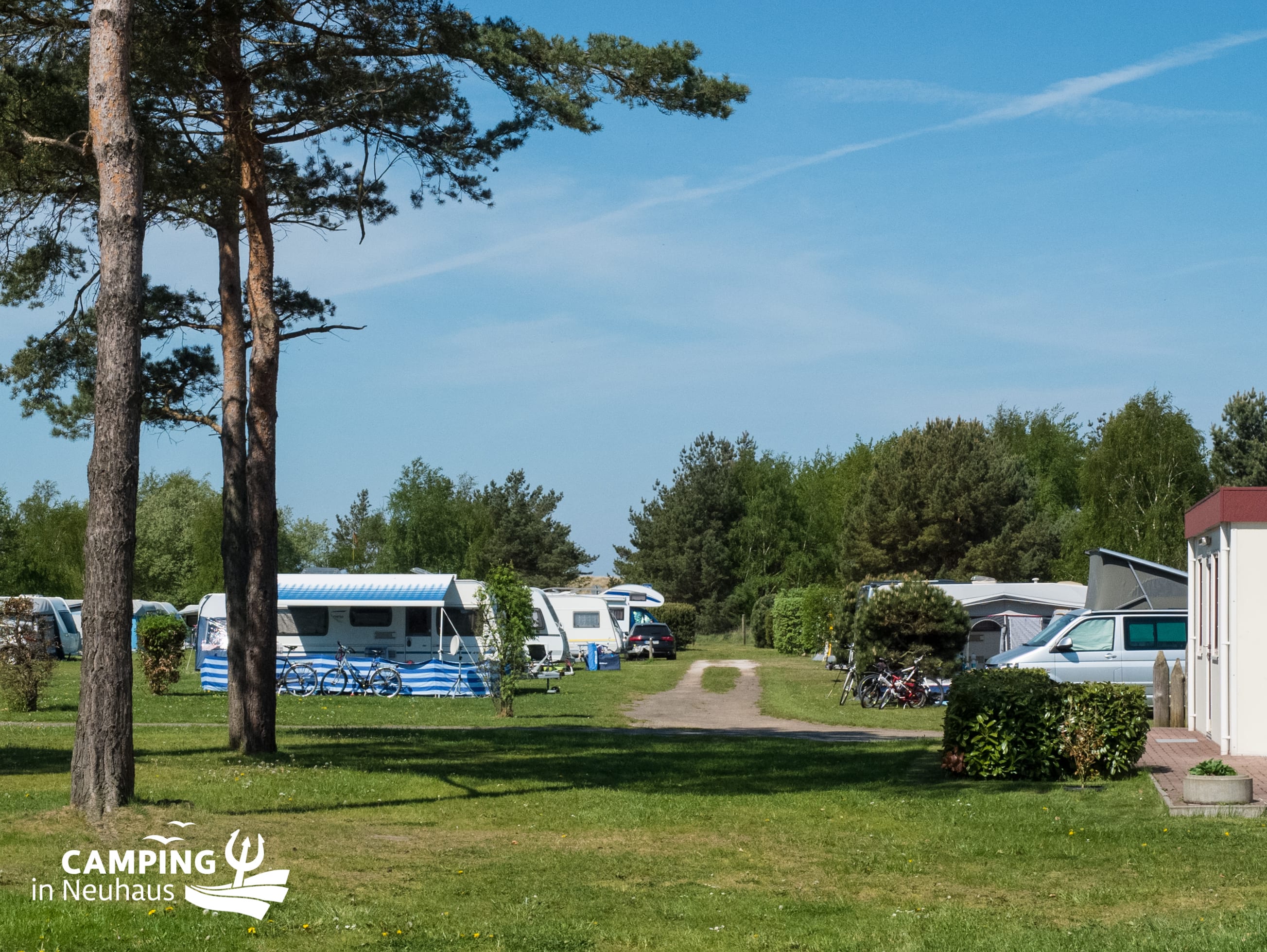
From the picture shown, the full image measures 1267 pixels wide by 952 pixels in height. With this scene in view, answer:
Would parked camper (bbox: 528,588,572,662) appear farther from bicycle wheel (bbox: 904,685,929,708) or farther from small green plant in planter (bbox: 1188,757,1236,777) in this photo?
small green plant in planter (bbox: 1188,757,1236,777)

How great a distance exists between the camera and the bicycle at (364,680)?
2550cm

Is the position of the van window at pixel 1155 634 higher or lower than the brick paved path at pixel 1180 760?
higher

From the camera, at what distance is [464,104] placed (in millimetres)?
13836

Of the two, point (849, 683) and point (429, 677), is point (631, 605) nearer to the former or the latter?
point (429, 677)

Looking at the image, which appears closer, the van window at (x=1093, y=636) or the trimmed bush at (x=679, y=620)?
the van window at (x=1093, y=636)

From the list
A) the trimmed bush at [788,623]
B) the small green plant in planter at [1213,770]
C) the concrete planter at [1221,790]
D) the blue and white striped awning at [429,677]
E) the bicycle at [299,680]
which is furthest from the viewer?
the trimmed bush at [788,623]

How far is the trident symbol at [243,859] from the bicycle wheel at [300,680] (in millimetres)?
17766

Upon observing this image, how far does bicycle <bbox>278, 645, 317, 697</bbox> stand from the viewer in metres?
25.6

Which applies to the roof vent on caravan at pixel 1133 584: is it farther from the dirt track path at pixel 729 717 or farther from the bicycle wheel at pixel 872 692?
the dirt track path at pixel 729 717

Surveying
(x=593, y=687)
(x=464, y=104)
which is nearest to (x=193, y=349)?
(x=464, y=104)

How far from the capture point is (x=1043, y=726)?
12242 mm

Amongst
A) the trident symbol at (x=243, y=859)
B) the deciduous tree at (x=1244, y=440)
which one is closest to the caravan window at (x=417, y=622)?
the trident symbol at (x=243, y=859)

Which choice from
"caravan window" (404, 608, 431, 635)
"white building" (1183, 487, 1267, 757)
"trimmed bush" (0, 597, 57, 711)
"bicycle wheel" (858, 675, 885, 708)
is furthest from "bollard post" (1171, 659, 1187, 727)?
"trimmed bush" (0, 597, 57, 711)

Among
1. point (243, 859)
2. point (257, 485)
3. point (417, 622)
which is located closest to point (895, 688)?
point (417, 622)
